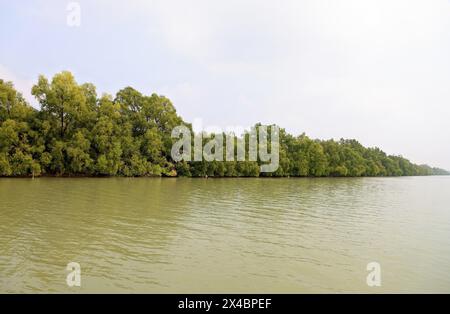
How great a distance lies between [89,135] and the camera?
46188mm

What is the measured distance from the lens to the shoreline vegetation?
40375 mm

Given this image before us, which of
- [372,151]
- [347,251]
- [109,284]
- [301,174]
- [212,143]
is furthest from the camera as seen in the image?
[372,151]

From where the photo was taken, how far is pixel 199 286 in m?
7.27

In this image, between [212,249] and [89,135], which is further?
[89,135]

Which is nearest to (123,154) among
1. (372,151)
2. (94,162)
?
(94,162)

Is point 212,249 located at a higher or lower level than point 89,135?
lower

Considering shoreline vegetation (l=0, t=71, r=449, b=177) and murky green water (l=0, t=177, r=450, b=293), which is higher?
shoreline vegetation (l=0, t=71, r=449, b=177)

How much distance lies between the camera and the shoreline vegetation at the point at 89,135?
4038 centimetres

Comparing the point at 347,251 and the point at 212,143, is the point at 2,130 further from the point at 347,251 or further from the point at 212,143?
the point at 347,251

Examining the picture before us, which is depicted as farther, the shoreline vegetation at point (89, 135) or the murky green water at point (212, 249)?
the shoreline vegetation at point (89, 135)

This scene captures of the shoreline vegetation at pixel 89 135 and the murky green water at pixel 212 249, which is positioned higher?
the shoreline vegetation at pixel 89 135

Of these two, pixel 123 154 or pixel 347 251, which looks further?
pixel 123 154

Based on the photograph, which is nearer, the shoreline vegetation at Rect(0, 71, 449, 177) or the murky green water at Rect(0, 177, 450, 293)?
the murky green water at Rect(0, 177, 450, 293)

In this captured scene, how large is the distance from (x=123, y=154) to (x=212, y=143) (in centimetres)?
1692
